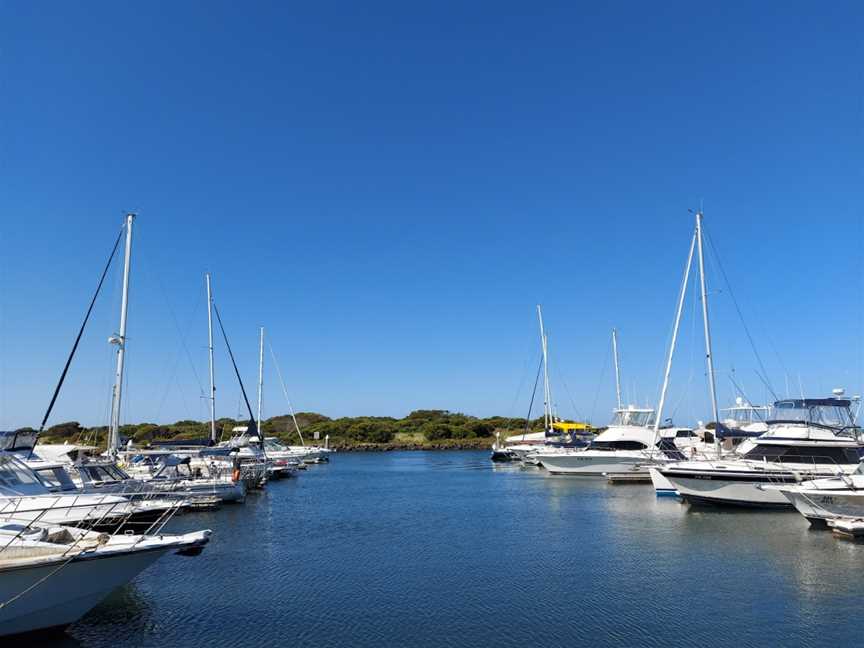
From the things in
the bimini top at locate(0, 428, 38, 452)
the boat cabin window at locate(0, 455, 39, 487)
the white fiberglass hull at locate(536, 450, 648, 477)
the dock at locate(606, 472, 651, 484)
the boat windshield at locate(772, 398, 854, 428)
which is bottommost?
the dock at locate(606, 472, 651, 484)

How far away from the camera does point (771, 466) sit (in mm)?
32031

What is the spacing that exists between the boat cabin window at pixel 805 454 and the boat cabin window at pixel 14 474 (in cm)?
3291

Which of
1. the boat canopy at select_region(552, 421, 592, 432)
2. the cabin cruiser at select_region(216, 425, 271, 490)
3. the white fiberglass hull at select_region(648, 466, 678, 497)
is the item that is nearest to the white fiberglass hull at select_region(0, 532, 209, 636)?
the cabin cruiser at select_region(216, 425, 271, 490)

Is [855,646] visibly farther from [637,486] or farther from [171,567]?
[637,486]

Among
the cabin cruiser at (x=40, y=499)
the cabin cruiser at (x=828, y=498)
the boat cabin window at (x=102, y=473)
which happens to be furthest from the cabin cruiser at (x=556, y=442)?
the cabin cruiser at (x=40, y=499)

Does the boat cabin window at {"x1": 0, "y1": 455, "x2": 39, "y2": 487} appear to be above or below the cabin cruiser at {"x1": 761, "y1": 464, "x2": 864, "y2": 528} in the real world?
above

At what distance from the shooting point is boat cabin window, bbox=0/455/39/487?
19.9 m

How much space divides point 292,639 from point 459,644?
3.82 m

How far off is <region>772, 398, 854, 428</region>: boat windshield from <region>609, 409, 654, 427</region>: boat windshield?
18.9 metres

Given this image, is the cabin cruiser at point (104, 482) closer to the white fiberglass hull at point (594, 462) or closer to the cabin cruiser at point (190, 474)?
the cabin cruiser at point (190, 474)

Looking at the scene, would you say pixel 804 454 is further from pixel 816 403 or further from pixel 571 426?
pixel 571 426

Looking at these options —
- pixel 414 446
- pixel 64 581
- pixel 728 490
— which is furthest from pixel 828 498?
pixel 414 446

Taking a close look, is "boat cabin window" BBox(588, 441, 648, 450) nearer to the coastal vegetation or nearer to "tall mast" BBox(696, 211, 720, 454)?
"tall mast" BBox(696, 211, 720, 454)

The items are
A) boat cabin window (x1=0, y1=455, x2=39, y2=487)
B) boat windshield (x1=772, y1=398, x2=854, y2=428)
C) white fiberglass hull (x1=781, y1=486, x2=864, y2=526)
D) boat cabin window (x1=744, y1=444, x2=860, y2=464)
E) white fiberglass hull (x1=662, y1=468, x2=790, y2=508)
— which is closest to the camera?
boat cabin window (x1=0, y1=455, x2=39, y2=487)
